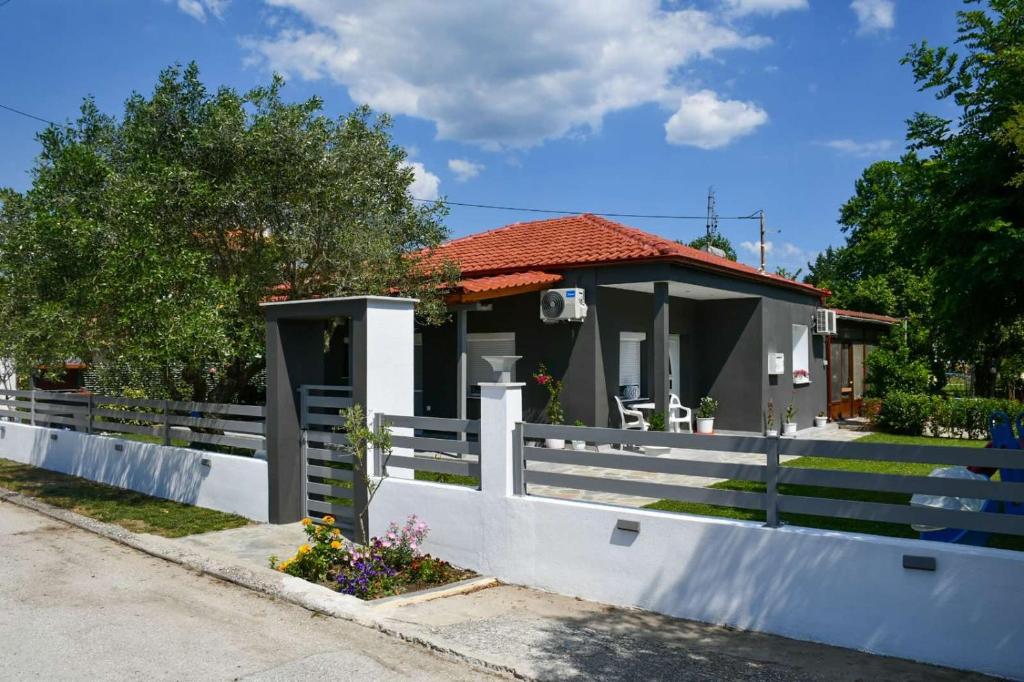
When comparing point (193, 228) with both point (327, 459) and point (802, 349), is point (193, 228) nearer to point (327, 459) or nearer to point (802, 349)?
point (327, 459)

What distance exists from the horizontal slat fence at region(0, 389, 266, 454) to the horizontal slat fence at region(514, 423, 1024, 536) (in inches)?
171

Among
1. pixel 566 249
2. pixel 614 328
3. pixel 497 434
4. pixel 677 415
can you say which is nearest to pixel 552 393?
pixel 614 328

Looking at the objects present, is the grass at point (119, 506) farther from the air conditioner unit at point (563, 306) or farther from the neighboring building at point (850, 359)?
the neighboring building at point (850, 359)

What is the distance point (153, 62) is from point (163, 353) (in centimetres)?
437

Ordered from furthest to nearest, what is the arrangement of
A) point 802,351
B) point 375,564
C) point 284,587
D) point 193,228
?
point 802,351 < point 193,228 < point 375,564 < point 284,587

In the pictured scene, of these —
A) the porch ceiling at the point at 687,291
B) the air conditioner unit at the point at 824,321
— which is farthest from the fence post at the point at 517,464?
the air conditioner unit at the point at 824,321

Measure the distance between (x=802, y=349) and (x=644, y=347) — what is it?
4974 mm

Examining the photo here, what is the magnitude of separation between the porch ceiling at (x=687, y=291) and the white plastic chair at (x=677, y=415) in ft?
6.74

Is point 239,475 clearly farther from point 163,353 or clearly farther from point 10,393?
point 10,393

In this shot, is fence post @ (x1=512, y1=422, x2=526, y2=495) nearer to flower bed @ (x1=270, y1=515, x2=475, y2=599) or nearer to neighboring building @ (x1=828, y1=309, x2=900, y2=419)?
flower bed @ (x1=270, y1=515, x2=475, y2=599)

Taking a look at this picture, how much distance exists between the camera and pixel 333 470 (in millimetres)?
8266

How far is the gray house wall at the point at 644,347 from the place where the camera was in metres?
13.8

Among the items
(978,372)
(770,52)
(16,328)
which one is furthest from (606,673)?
(978,372)

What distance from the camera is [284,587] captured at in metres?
6.21
